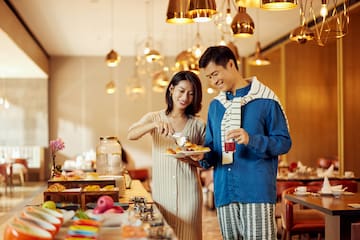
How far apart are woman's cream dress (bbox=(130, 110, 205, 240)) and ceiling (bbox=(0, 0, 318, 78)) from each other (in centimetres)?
624

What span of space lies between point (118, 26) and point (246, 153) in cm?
898

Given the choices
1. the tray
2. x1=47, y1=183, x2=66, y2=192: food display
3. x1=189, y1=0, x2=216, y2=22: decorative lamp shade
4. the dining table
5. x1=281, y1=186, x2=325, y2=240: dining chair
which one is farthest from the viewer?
x1=281, y1=186, x2=325, y2=240: dining chair

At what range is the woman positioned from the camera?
10.6 ft

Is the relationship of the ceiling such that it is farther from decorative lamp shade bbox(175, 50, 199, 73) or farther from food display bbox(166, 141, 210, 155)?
food display bbox(166, 141, 210, 155)

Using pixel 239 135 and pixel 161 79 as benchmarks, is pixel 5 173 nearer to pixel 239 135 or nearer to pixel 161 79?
pixel 161 79

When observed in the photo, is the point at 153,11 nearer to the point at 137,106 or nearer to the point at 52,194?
the point at 137,106

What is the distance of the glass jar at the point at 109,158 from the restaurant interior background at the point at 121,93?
23.5ft

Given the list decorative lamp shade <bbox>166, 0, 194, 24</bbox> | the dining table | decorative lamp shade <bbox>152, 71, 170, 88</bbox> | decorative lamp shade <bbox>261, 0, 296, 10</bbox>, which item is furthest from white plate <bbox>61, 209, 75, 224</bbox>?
decorative lamp shade <bbox>152, 71, 170, 88</bbox>

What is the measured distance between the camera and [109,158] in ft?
14.1

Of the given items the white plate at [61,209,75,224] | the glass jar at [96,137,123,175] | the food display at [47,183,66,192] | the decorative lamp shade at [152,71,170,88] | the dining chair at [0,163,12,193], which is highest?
the decorative lamp shade at [152,71,170,88]

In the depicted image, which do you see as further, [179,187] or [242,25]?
[242,25]

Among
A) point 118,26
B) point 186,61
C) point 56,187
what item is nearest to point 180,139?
point 56,187

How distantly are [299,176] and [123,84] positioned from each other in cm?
859

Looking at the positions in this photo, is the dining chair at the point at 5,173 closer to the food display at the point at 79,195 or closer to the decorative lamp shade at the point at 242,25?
the decorative lamp shade at the point at 242,25
